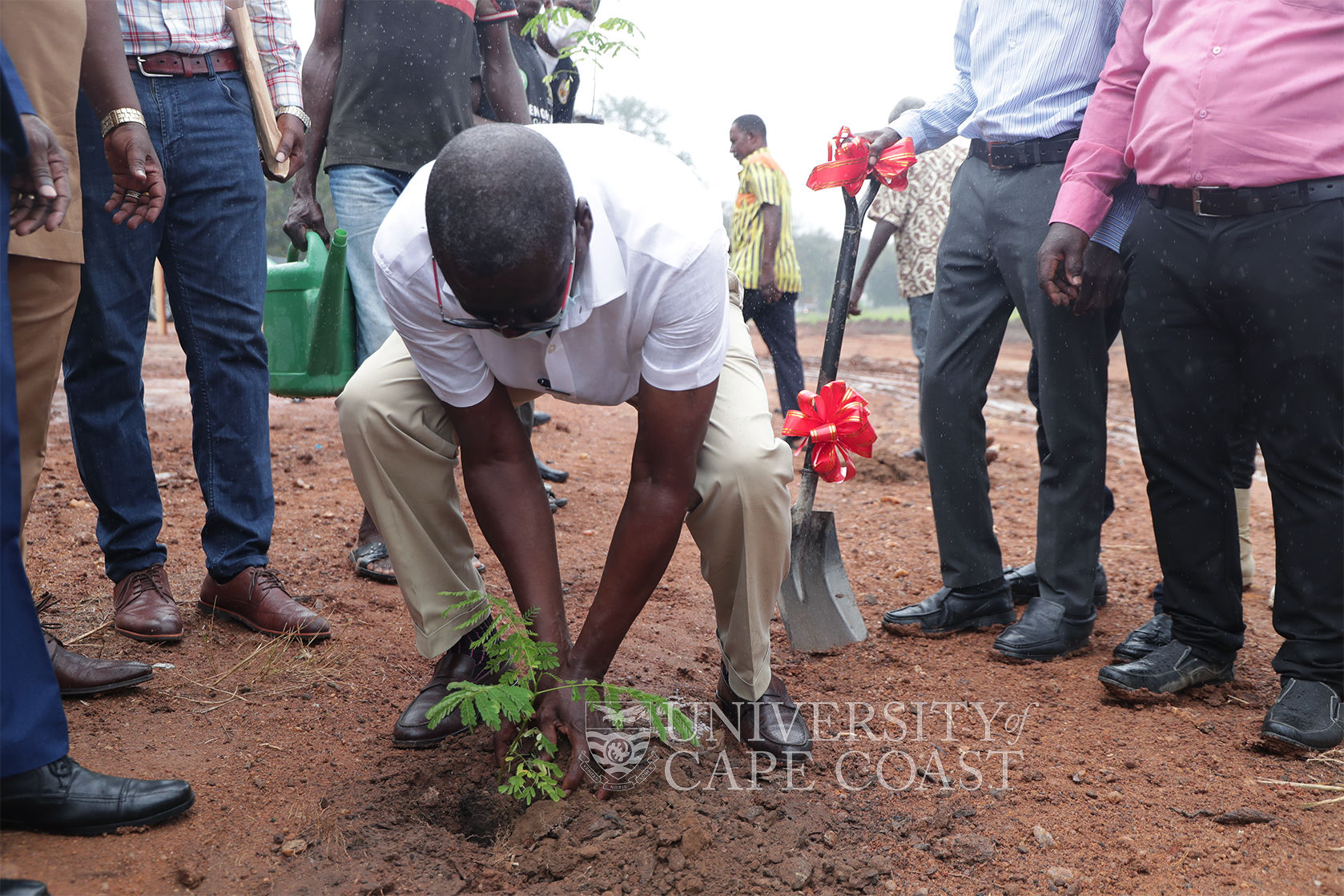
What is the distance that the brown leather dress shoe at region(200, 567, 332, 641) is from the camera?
2617mm

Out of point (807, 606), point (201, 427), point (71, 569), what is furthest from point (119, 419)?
point (807, 606)

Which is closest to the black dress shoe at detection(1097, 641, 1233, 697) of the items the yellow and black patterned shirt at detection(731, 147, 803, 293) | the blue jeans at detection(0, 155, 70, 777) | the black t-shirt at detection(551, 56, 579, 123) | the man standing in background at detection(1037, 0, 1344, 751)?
the man standing in background at detection(1037, 0, 1344, 751)

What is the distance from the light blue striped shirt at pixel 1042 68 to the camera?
8.99 feet

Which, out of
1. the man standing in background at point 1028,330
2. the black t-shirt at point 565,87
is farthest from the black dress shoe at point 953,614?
→ the black t-shirt at point 565,87

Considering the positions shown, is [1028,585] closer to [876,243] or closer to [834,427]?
[834,427]

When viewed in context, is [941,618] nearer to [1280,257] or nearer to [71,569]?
[1280,257]

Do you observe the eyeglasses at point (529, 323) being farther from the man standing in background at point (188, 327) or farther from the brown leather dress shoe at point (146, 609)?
the brown leather dress shoe at point (146, 609)

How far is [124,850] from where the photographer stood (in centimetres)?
170

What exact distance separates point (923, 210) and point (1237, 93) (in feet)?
12.1

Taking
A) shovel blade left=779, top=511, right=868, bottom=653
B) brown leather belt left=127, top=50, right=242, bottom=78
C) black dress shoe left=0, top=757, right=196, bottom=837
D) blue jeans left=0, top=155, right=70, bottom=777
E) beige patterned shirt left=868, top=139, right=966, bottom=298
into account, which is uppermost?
brown leather belt left=127, top=50, right=242, bottom=78

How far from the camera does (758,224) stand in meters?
6.37

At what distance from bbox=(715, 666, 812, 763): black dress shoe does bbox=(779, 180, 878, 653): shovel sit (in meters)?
0.63

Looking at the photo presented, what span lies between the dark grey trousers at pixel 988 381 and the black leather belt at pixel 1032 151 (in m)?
0.02

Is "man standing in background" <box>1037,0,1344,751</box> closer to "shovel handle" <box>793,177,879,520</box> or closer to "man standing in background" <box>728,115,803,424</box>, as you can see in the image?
"shovel handle" <box>793,177,879,520</box>
